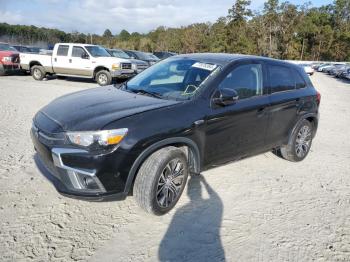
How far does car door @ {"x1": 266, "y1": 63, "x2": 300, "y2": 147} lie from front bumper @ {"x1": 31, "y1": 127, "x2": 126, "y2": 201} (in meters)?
2.58

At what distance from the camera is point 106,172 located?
3111 mm

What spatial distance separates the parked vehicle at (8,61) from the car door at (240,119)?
15.3 m

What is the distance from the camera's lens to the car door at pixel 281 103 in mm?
4719

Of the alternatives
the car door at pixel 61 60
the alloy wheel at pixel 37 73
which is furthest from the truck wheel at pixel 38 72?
the car door at pixel 61 60

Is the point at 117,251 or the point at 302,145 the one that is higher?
the point at 302,145

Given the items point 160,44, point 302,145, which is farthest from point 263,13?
point 302,145

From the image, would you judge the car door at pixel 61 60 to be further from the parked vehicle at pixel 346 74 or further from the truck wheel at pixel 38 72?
the parked vehicle at pixel 346 74

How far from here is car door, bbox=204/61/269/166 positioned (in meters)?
3.93

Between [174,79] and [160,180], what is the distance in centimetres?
152

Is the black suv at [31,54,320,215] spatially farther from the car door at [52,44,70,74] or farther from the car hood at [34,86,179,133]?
the car door at [52,44,70,74]

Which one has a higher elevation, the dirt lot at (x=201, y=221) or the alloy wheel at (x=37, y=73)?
the alloy wheel at (x=37, y=73)

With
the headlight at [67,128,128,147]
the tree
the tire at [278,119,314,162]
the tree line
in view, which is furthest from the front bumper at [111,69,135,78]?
the tree

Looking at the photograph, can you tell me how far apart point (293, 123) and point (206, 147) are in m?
2.05

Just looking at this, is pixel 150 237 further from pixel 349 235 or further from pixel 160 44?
pixel 160 44
